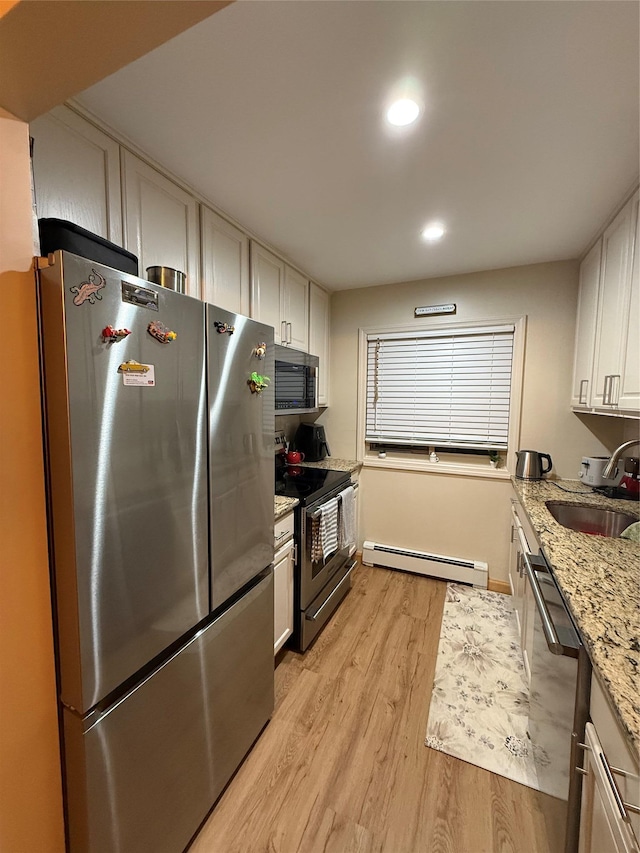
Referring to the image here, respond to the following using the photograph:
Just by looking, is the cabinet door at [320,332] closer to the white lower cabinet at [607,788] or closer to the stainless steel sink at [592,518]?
the stainless steel sink at [592,518]

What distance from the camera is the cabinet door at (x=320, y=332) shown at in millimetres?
2873

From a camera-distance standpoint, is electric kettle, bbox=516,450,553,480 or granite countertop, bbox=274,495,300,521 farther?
electric kettle, bbox=516,450,553,480

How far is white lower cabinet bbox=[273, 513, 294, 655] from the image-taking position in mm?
1800

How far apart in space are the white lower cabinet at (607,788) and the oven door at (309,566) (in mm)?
1353

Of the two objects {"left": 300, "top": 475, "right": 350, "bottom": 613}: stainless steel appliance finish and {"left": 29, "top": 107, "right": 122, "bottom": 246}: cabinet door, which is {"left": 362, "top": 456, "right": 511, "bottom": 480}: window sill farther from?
{"left": 29, "top": 107, "right": 122, "bottom": 246}: cabinet door

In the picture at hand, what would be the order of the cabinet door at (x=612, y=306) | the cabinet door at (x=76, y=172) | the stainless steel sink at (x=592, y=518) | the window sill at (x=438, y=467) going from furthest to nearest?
the window sill at (x=438, y=467) → the stainless steel sink at (x=592, y=518) → the cabinet door at (x=612, y=306) → the cabinet door at (x=76, y=172)

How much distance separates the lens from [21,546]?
0.80 metres

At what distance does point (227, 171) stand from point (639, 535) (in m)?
2.39

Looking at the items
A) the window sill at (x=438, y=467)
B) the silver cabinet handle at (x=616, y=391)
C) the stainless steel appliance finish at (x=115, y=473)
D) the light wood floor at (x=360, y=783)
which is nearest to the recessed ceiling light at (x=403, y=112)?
the stainless steel appliance finish at (x=115, y=473)

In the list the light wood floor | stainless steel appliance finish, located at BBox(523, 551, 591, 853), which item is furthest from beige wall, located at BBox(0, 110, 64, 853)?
stainless steel appliance finish, located at BBox(523, 551, 591, 853)

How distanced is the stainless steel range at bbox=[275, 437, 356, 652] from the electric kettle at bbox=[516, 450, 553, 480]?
1.30 m

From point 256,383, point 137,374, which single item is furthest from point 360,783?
point 137,374

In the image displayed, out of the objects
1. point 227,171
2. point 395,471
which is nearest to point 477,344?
point 395,471

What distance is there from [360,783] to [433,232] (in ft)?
8.98
